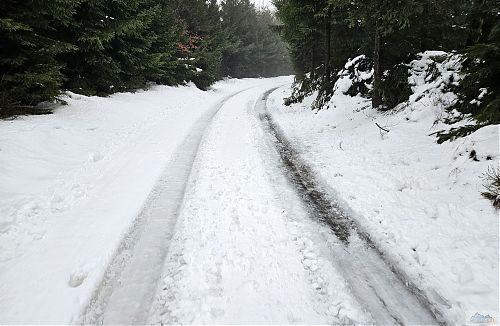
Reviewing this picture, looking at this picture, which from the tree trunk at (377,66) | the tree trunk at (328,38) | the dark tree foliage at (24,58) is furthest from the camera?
the tree trunk at (328,38)

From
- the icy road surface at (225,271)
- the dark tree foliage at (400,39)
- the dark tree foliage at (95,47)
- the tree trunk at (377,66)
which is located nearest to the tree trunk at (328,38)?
the dark tree foliage at (400,39)

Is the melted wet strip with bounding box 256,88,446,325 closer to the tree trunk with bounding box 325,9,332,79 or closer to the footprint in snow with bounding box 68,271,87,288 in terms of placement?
the footprint in snow with bounding box 68,271,87,288

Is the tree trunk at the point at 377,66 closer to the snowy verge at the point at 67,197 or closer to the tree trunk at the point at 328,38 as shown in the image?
the tree trunk at the point at 328,38

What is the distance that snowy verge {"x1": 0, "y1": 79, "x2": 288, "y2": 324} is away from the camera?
365 centimetres

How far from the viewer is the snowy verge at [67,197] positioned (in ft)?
12.0

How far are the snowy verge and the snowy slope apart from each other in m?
3.91

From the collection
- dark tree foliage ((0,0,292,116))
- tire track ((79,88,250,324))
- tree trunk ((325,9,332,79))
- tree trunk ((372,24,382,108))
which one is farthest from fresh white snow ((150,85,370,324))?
tree trunk ((325,9,332,79))

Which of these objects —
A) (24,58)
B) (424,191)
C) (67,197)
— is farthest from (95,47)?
(424,191)

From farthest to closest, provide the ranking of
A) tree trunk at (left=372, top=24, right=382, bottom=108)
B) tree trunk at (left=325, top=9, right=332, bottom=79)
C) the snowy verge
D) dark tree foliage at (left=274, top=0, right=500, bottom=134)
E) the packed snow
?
tree trunk at (left=325, top=9, right=332, bottom=79)
tree trunk at (left=372, top=24, right=382, bottom=108)
dark tree foliage at (left=274, top=0, right=500, bottom=134)
the snowy verge
the packed snow

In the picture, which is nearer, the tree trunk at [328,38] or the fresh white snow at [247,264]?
the fresh white snow at [247,264]

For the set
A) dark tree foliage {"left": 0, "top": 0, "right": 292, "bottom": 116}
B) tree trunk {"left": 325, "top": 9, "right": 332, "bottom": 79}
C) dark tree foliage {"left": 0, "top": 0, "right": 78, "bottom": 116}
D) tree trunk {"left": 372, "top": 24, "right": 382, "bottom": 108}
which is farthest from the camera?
tree trunk {"left": 325, "top": 9, "right": 332, "bottom": 79}

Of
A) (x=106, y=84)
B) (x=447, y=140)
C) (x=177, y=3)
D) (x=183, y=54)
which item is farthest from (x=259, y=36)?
(x=447, y=140)

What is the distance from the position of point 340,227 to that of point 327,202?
84cm

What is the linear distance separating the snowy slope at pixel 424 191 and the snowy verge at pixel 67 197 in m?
3.91
